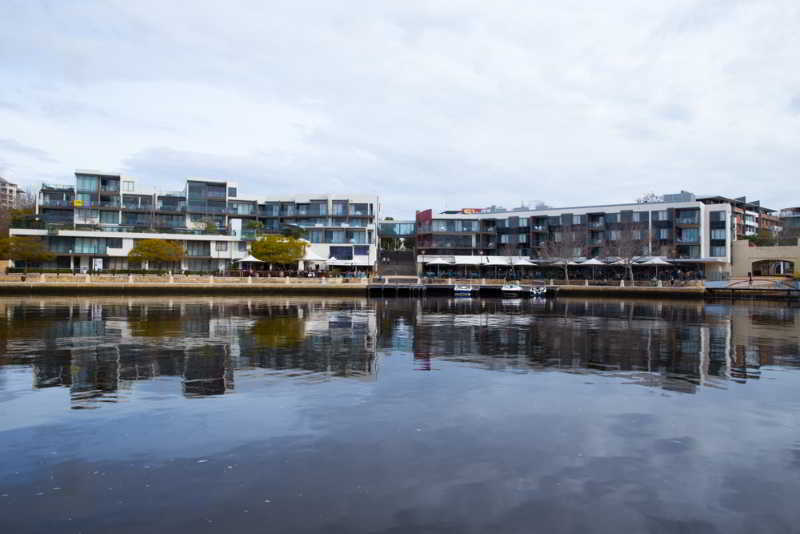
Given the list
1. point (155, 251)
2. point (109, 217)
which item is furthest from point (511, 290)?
point (109, 217)

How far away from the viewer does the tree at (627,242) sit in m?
87.2

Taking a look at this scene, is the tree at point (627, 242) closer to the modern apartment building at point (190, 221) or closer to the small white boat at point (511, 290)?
the small white boat at point (511, 290)

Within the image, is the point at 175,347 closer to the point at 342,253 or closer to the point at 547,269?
the point at 342,253

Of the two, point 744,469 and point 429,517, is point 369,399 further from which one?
point 744,469

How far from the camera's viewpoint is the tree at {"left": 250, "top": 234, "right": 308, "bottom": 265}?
262 feet

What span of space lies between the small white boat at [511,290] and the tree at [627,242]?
1900 cm

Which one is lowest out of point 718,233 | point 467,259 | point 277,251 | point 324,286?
point 324,286

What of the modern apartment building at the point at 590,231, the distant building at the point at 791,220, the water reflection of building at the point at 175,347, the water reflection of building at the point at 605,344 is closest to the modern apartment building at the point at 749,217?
the distant building at the point at 791,220

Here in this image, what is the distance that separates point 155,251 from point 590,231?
66911mm

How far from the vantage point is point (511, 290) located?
245ft

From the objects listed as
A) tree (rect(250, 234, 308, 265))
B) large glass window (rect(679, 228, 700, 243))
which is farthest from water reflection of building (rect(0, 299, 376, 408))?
large glass window (rect(679, 228, 700, 243))

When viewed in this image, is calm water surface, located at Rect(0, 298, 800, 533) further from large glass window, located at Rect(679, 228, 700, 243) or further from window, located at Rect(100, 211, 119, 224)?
window, located at Rect(100, 211, 119, 224)

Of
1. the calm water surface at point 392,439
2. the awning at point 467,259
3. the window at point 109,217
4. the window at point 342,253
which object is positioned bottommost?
the calm water surface at point 392,439

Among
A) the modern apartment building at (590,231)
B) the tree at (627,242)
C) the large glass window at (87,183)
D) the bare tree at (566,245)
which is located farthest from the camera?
the bare tree at (566,245)
